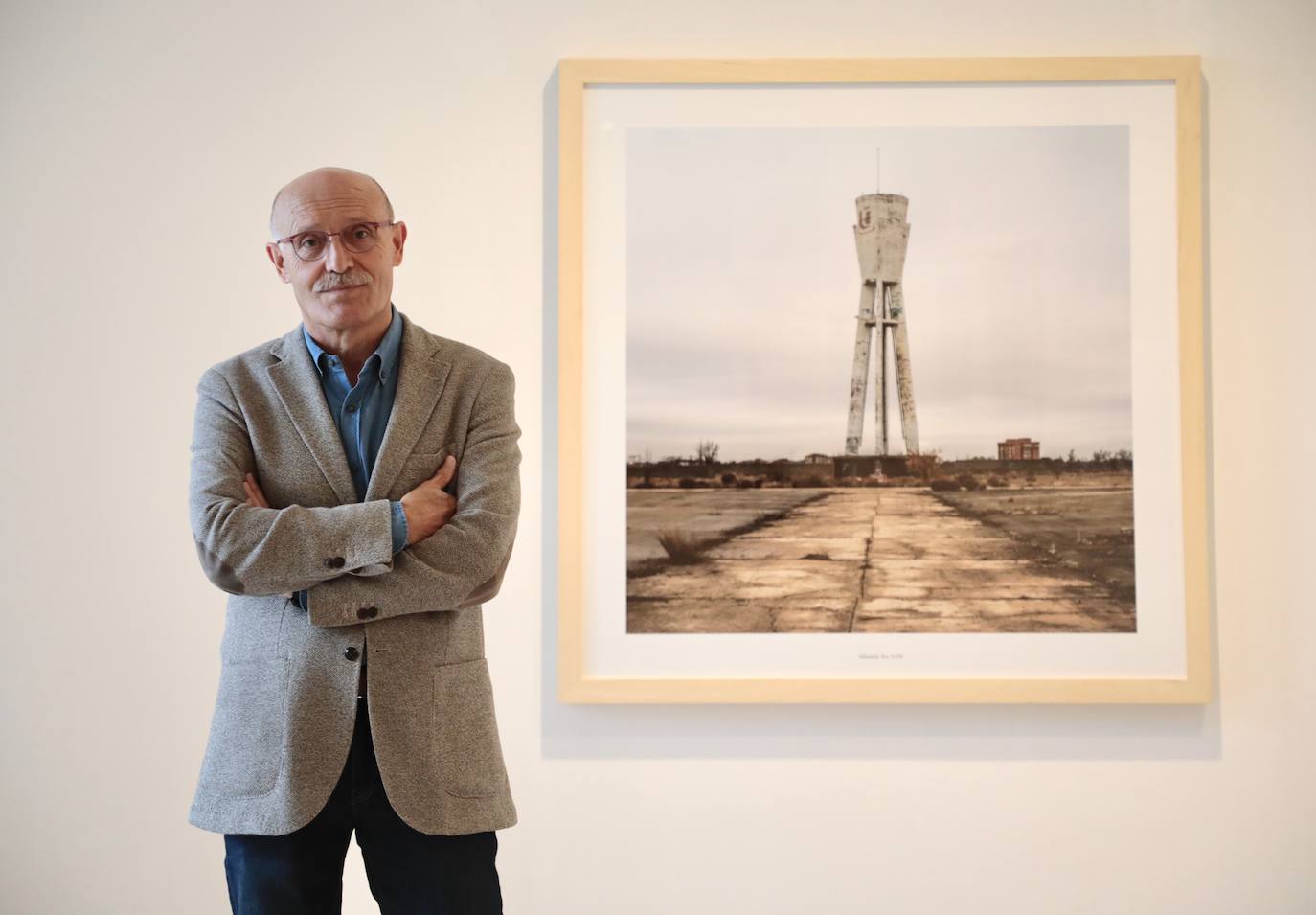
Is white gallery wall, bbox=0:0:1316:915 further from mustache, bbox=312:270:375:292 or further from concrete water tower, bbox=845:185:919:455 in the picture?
mustache, bbox=312:270:375:292

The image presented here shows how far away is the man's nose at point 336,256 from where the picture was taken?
1.88 m

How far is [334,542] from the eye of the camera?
68.9 inches

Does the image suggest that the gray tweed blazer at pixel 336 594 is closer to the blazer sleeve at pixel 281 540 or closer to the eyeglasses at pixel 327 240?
the blazer sleeve at pixel 281 540

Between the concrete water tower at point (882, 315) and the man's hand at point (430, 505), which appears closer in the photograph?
the man's hand at point (430, 505)

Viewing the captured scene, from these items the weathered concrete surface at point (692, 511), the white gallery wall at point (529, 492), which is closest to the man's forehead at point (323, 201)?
the white gallery wall at point (529, 492)

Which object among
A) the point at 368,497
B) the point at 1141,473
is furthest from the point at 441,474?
the point at 1141,473

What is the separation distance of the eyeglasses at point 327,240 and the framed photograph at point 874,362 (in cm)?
73

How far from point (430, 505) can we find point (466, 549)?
0.32 ft

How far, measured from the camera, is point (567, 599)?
2.58m

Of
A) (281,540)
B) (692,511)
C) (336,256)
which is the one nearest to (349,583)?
(281,540)

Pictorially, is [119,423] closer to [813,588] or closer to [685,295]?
[685,295]

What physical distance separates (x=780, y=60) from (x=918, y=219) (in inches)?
20.0

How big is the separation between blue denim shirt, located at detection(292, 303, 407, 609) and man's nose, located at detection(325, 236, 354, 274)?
13 cm

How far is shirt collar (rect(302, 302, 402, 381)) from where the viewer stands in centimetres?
191
